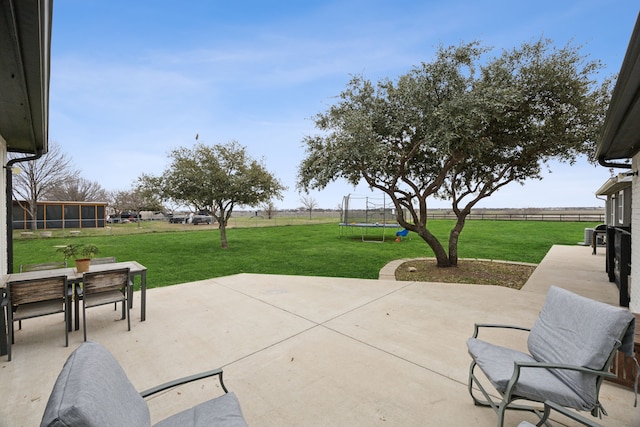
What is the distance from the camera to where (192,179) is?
11766 millimetres

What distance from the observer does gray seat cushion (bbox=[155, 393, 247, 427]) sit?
61.6 inches

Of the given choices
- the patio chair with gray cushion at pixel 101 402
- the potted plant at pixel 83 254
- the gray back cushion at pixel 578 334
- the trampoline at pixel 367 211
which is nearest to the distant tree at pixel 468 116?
the gray back cushion at pixel 578 334

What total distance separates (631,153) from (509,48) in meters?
3.31

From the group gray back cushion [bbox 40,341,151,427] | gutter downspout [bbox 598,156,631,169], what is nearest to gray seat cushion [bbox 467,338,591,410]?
gray back cushion [bbox 40,341,151,427]

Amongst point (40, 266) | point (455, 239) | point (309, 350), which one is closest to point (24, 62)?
point (40, 266)

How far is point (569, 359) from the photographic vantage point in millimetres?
1998

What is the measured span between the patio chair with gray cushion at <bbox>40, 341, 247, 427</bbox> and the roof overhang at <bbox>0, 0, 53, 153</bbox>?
194cm

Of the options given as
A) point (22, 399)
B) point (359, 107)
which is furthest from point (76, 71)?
point (22, 399)

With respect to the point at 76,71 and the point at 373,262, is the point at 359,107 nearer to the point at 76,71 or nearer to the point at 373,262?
the point at 373,262

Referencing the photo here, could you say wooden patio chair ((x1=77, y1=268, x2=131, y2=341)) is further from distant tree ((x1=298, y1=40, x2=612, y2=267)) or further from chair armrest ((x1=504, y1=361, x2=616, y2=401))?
distant tree ((x1=298, y1=40, x2=612, y2=267))

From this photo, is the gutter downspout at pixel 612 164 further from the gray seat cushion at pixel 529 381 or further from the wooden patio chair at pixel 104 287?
the wooden patio chair at pixel 104 287

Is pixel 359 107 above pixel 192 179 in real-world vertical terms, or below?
above

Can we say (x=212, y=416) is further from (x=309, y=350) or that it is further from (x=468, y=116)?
(x=468, y=116)

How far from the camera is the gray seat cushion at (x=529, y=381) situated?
1.84 m
